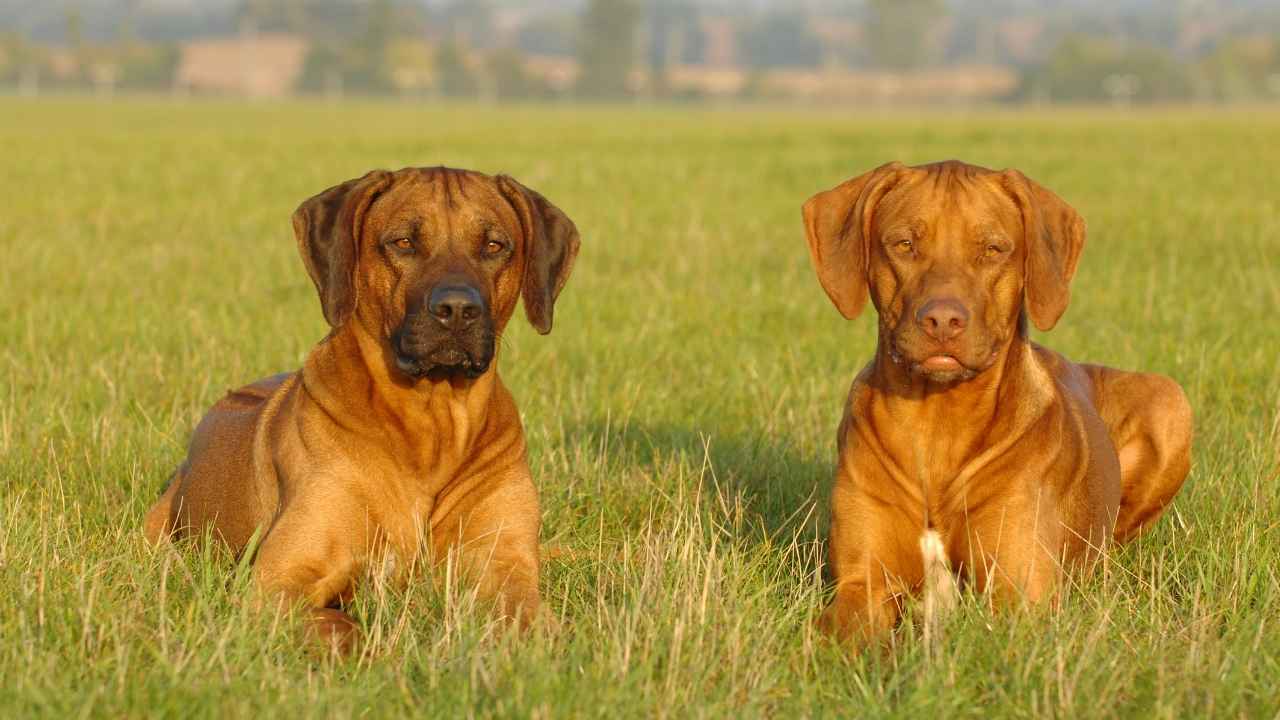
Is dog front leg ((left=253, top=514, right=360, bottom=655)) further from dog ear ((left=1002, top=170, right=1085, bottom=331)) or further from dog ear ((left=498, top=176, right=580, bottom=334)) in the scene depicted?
dog ear ((left=1002, top=170, right=1085, bottom=331))

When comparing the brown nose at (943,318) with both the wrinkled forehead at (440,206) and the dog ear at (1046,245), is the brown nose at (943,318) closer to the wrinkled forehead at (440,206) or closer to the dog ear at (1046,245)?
the dog ear at (1046,245)

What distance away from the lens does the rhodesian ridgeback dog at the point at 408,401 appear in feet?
17.7

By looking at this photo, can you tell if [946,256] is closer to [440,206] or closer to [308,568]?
[440,206]

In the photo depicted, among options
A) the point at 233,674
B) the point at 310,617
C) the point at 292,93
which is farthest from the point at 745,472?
the point at 292,93

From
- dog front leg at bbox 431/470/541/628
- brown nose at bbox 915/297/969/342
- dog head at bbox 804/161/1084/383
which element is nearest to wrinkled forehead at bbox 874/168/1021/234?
dog head at bbox 804/161/1084/383

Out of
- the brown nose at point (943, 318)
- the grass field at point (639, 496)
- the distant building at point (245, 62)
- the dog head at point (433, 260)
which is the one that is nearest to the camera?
the grass field at point (639, 496)

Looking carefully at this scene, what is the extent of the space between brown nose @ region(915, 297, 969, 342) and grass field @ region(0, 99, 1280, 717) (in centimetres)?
84

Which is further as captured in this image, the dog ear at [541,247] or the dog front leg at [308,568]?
the dog ear at [541,247]

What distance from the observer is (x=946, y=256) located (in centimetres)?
519

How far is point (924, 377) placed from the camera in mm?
5281

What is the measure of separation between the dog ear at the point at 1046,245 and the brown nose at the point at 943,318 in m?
0.32

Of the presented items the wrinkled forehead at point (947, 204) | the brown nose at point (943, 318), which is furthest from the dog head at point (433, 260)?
the brown nose at point (943, 318)

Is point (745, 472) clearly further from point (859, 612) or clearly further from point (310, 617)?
point (310, 617)

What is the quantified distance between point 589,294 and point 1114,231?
685 cm
